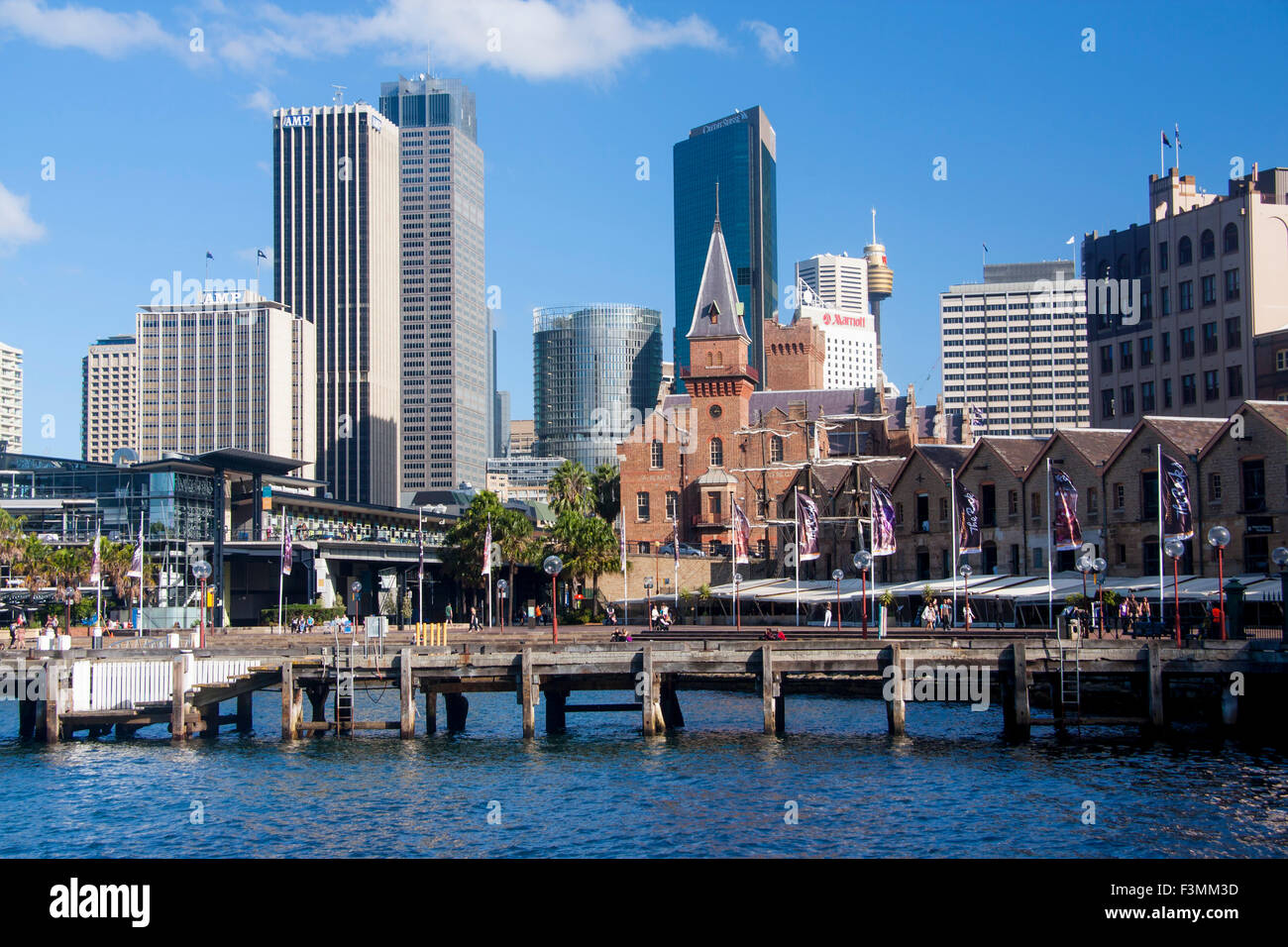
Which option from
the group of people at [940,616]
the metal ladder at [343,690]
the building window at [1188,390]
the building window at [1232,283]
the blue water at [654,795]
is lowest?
the blue water at [654,795]

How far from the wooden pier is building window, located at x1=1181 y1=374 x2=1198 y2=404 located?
217 feet

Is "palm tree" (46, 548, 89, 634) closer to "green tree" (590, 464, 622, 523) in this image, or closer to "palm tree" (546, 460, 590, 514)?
"palm tree" (546, 460, 590, 514)

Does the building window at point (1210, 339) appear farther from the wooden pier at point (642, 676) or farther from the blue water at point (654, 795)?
the blue water at point (654, 795)

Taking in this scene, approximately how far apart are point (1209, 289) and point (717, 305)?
47.5 m

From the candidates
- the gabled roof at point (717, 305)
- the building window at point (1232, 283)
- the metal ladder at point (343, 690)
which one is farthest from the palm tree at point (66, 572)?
the building window at point (1232, 283)

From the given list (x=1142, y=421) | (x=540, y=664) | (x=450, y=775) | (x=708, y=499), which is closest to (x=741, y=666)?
(x=540, y=664)

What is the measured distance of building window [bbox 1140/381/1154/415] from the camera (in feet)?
390

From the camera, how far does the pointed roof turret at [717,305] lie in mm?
129250

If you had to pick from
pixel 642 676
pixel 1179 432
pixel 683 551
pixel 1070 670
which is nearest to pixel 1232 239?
pixel 1179 432

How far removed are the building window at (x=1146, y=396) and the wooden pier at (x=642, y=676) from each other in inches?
2788

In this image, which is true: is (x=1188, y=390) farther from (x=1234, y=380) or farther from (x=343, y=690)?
(x=343, y=690)

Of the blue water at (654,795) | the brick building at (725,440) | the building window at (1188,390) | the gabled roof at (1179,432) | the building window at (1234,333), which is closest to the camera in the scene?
the blue water at (654,795)
